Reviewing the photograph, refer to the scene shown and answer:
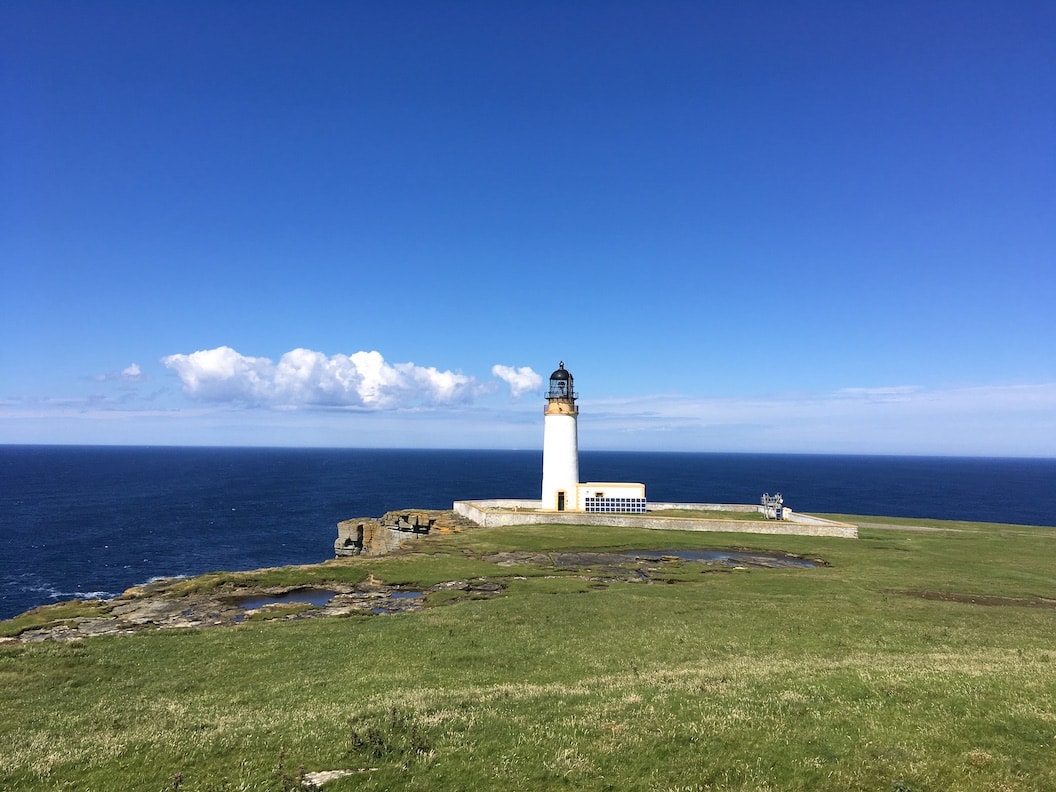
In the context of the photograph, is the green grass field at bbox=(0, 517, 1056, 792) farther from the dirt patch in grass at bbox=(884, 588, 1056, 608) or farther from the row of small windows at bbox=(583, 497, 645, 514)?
the row of small windows at bbox=(583, 497, 645, 514)

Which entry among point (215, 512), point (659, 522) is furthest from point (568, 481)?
point (215, 512)

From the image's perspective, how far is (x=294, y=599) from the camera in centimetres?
3291

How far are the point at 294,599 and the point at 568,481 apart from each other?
1446 inches

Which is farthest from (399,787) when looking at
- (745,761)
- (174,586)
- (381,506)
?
(381,506)

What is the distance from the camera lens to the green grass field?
34.8 feet

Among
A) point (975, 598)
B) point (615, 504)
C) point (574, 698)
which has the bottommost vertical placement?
point (975, 598)

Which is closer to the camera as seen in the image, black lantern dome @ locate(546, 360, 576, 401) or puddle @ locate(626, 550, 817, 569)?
puddle @ locate(626, 550, 817, 569)

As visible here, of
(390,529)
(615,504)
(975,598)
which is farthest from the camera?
(390,529)

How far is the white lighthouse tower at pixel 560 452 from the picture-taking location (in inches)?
2525

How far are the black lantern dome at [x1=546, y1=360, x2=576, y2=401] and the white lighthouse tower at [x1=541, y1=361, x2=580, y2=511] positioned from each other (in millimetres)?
133

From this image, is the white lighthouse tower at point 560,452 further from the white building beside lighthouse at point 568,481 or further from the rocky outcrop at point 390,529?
the rocky outcrop at point 390,529

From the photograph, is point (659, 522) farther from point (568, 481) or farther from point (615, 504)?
point (568, 481)

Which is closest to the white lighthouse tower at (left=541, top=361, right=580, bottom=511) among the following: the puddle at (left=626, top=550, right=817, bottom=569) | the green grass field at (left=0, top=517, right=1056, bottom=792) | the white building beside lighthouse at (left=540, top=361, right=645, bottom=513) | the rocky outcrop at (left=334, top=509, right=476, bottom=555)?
the white building beside lighthouse at (left=540, top=361, right=645, bottom=513)

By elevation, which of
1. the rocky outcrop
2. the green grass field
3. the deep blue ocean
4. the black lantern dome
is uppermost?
the black lantern dome
